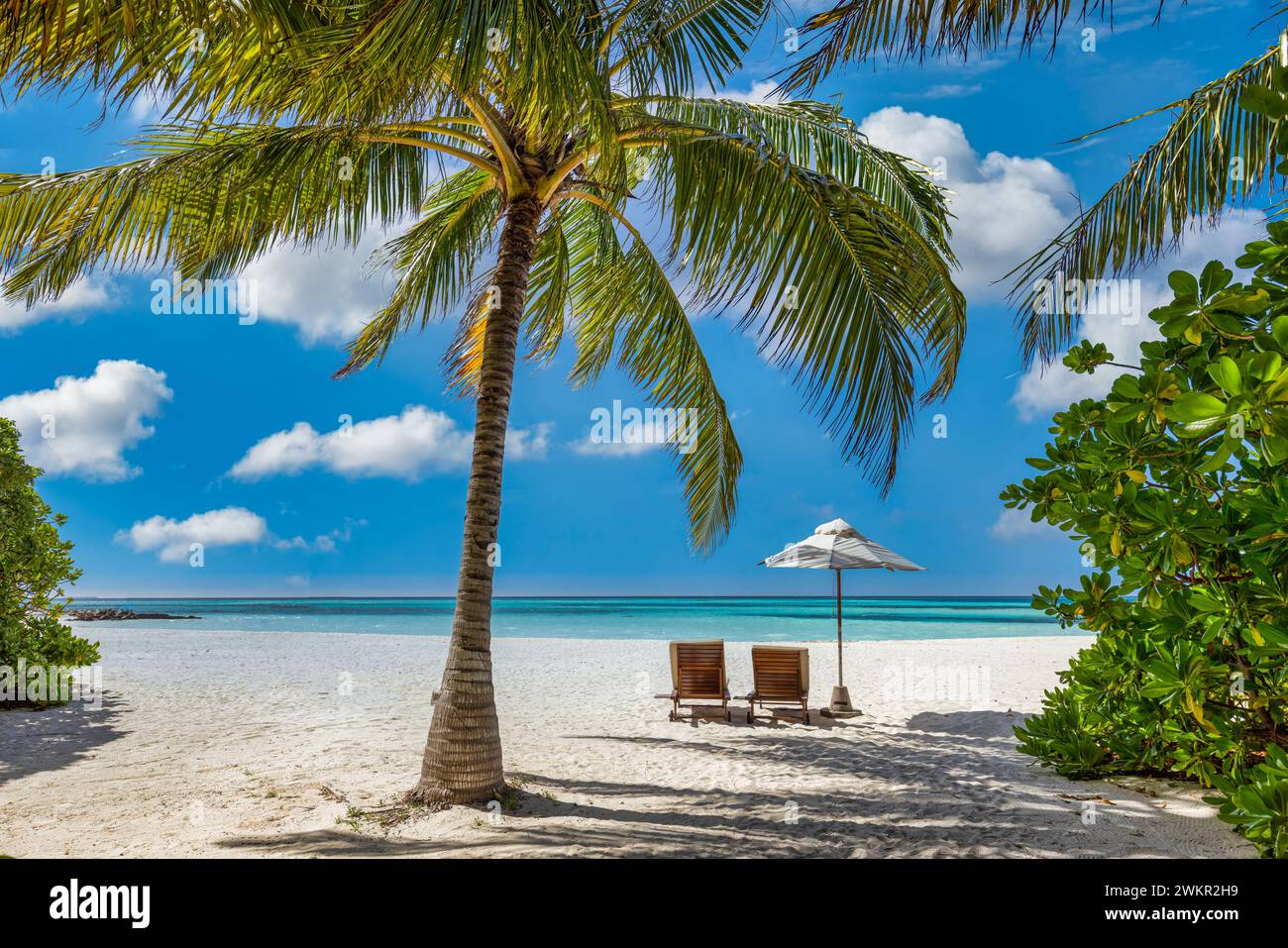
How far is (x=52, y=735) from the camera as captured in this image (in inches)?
293

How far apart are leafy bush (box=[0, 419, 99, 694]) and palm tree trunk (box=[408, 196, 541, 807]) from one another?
6.93 meters

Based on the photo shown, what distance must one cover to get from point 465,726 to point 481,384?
257 cm

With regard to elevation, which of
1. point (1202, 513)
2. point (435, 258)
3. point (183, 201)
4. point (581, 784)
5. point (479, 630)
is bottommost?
point (581, 784)

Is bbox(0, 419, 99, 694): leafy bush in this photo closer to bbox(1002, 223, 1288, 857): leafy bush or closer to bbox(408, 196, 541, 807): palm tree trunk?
bbox(408, 196, 541, 807): palm tree trunk

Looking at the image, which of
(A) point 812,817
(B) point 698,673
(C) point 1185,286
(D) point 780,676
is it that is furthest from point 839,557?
(C) point 1185,286

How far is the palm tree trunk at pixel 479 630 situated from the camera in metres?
5.04

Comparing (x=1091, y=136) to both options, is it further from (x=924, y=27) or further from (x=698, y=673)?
(x=698, y=673)

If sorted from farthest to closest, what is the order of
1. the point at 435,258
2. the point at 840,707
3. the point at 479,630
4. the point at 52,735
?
the point at 840,707, the point at 52,735, the point at 435,258, the point at 479,630

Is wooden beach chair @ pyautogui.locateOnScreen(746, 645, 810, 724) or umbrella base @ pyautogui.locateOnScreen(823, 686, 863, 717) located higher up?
wooden beach chair @ pyautogui.locateOnScreen(746, 645, 810, 724)

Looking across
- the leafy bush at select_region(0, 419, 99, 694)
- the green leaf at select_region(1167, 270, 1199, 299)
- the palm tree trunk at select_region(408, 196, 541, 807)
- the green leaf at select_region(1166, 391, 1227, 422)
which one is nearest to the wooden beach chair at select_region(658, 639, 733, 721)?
the palm tree trunk at select_region(408, 196, 541, 807)

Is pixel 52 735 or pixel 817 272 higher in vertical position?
pixel 817 272

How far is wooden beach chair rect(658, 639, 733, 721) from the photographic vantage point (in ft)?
28.2

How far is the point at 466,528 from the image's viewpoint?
5.24 meters

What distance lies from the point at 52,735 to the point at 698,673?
7.15 meters
